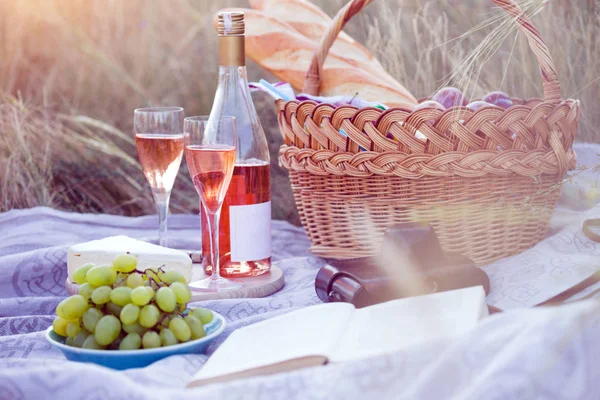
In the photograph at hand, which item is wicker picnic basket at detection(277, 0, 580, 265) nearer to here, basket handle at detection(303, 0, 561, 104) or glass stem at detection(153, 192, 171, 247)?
basket handle at detection(303, 0, 561, 104)

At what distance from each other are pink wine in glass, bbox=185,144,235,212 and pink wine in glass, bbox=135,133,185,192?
0.40ft

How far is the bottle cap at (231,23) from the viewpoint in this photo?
3.77ft

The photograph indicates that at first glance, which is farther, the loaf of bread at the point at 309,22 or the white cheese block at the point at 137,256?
the loaf of bread at the point at 309,22

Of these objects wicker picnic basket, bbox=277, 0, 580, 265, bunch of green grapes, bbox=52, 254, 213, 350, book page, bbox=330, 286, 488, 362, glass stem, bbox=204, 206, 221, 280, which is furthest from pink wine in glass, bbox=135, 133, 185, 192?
book page, bbox=330, 286, 488, 362

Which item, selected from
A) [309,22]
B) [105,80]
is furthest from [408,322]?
[105,80]

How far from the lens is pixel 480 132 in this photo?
1.17 meters

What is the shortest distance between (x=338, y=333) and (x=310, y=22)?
1055 millimetres

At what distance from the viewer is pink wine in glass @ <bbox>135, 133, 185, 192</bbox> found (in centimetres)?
119

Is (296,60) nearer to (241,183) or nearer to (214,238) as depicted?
(241,183)

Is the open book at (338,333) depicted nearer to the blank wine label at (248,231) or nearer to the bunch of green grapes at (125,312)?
the bunch of green grapes at (125,312)

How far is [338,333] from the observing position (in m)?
0.76

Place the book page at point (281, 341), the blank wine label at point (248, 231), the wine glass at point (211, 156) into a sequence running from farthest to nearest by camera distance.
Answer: the blank wine label at point (248, 231) → the wine glass at point (211, 156) → the book page at point (281, 341)

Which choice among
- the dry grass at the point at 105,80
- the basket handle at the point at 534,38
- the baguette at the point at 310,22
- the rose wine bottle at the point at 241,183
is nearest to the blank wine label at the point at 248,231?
the rose wine bottle at the point at 241,183

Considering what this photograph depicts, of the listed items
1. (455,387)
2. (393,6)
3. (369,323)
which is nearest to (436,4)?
(393,6)
